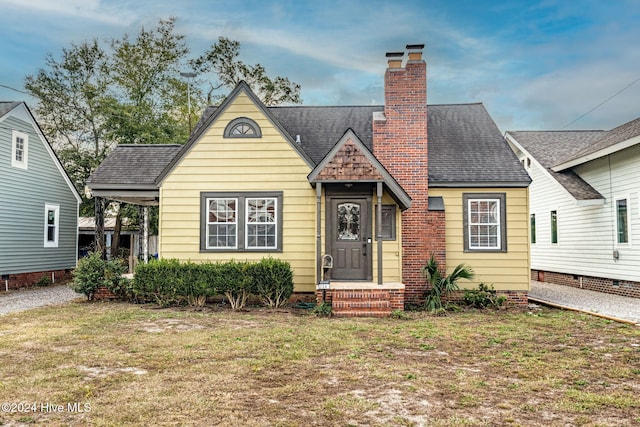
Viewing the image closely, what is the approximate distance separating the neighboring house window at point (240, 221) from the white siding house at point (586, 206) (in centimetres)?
981

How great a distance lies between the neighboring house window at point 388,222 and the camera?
11562mm

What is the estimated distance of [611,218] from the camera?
48.6 ft

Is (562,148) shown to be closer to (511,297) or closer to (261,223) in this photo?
(511,297)

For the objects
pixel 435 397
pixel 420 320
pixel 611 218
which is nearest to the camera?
pixel 435 397

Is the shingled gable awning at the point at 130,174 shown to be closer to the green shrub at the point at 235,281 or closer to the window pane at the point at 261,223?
the window pane at the point at 261,223

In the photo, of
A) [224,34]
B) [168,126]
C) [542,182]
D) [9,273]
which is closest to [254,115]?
[9,273]

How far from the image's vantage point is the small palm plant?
1124 cm

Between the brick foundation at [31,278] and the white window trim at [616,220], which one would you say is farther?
the brick foundation at [31,278]

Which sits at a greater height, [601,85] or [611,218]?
[601,85]

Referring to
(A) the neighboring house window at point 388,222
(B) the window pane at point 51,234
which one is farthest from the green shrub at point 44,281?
(A) the neighboring house window at point 388,222

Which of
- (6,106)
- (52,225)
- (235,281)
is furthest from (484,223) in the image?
(52,225)

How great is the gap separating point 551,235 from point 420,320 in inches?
445

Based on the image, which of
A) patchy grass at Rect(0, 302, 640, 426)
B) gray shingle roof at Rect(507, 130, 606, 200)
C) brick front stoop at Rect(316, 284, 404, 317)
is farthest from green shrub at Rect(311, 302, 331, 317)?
gray shingle roof at Rect(507, 130, 606, 200)

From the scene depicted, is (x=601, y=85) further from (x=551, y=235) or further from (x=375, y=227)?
(x=375, y=227)
